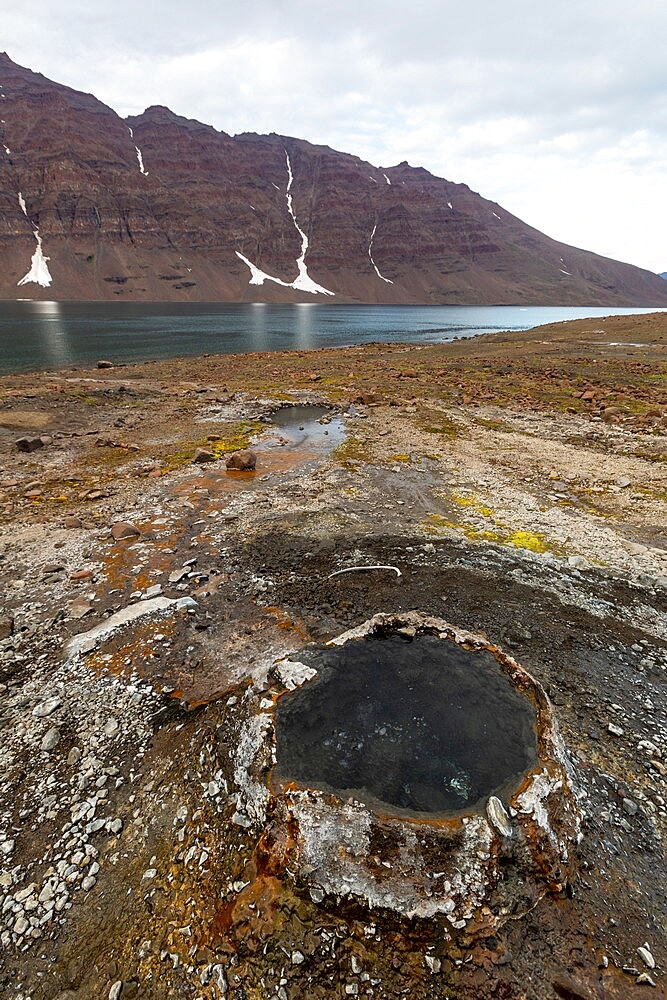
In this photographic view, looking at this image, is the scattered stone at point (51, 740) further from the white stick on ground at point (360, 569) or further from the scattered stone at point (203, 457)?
the scattered stone at point (203, 457)

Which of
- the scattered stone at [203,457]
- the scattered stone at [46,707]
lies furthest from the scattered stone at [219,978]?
the scattered stone at [203,457]

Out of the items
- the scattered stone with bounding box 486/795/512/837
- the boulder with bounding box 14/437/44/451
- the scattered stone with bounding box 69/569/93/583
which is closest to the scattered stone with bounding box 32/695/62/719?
the scattered stone with bounding box 69/569/93/583

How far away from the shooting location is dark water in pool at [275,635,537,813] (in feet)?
18.8

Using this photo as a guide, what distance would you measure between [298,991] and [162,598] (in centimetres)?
691

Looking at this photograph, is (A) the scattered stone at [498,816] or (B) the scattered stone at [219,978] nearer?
(B) the scattered stone at [219,978]

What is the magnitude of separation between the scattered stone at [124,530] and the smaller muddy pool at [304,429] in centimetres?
907

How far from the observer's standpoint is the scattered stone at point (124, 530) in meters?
12.4

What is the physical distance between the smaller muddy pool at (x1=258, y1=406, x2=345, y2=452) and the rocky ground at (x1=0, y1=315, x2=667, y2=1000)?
31 cm

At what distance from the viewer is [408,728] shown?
6422mm

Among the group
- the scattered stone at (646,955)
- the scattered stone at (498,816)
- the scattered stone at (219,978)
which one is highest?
the scattered stone at (498,816)

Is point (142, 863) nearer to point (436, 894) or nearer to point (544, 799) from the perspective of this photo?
point (436, 894)

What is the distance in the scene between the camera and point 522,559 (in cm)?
1151

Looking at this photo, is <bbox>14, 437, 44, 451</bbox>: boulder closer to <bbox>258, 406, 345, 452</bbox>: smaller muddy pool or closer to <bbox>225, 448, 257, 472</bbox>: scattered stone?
<bbox>225, 448, 257, 472</bbox>: scattered stone

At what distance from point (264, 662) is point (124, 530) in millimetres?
6518
